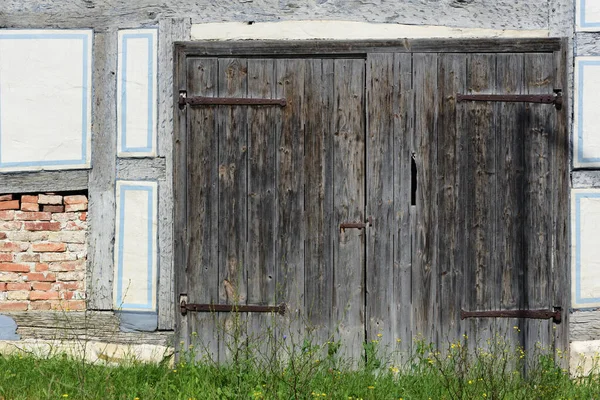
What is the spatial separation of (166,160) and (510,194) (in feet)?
8.32

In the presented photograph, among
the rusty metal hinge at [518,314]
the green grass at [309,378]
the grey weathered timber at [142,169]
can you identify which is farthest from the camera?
the grey weathered timber at [142,169]

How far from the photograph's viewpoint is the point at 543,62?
5969 mm

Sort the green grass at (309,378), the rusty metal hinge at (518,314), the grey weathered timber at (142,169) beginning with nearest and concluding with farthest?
the green grass at (309,378), the rusty metal hinge at (518,314), the grey weathered timber at (142,169)

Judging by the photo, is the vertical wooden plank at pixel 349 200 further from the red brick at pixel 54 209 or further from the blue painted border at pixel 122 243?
the red brick at pixel 54 209

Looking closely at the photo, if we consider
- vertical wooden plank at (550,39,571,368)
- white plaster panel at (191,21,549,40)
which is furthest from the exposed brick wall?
vertical wooden plank at (550,39,571,368)

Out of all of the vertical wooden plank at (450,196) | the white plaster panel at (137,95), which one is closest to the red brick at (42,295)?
the white plaster panel at (137,95)

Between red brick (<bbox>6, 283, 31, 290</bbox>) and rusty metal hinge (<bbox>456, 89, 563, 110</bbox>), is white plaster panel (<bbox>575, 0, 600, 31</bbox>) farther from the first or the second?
red brick (<bbox>6, 283, 31, 290</bbox>)

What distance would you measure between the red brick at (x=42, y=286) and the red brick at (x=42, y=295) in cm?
3

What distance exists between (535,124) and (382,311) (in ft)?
5.80

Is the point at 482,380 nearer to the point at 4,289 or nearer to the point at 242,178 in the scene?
the point at 242,178

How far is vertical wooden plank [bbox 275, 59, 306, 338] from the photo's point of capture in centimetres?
598

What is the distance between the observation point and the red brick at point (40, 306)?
6.08 m

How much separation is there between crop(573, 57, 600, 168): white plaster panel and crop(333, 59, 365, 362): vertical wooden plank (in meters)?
1.56

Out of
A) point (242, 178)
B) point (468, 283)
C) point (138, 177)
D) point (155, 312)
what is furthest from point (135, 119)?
point (468, 283)
